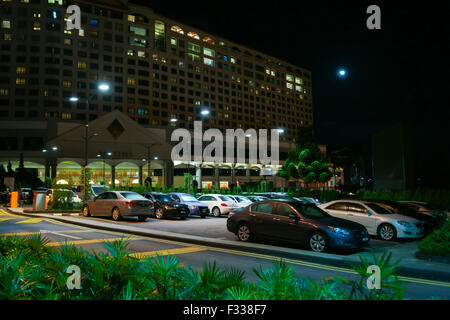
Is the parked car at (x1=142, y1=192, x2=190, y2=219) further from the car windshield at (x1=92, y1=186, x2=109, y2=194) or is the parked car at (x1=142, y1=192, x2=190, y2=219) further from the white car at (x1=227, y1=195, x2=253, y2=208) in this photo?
the car windshield at (x1=92, y1=186, x2=109, y2=194)

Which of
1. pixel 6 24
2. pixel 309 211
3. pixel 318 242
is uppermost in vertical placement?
pixel 6 24

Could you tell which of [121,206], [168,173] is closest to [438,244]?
[121,206]

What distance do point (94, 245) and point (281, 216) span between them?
19.3 ft

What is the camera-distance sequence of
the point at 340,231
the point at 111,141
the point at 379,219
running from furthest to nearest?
the point at 111,141, the point at 379,219, the point at 340,231

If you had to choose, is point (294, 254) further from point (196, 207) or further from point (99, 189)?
point (99, 189)

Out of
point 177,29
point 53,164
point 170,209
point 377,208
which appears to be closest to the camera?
point 377,208

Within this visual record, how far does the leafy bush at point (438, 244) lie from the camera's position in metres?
8.69

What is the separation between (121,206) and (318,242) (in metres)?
11.5

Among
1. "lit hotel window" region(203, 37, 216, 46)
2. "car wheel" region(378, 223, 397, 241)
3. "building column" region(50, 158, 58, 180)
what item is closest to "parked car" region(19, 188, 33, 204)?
"building column" region(50, 158, 58, 180)

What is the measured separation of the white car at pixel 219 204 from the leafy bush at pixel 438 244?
14.8 meters

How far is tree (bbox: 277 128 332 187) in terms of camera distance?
4725 cm

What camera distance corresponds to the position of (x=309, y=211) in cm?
1116

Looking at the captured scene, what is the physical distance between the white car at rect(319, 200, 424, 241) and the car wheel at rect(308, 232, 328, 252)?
437cm
